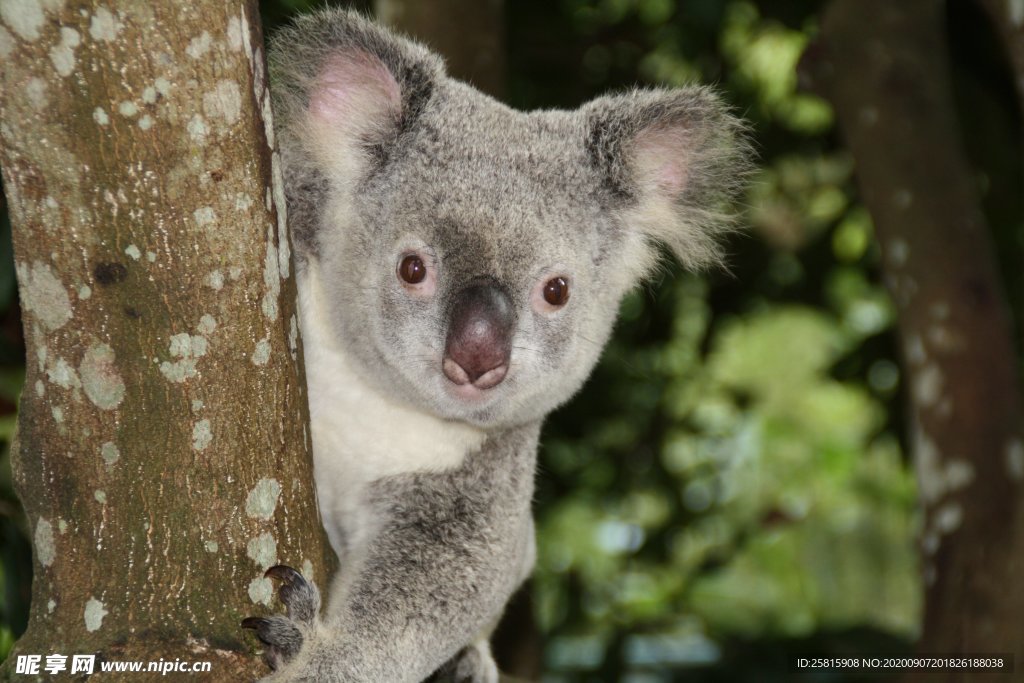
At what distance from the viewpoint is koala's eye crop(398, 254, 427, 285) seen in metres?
2.20

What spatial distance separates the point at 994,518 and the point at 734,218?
1207 mm

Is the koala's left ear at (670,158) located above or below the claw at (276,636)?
above

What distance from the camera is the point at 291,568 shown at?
6.08ft

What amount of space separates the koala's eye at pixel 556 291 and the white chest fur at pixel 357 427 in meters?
0.37

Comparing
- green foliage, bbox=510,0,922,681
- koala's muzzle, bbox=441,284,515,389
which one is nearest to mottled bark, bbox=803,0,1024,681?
green foliage, bbox=510,0,922,681

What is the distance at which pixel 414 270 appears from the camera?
86.8 inches

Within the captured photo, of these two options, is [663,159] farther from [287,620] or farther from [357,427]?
[287,620]

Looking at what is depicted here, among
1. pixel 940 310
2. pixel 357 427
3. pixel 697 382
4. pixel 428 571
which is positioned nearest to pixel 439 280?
pixel 357 427

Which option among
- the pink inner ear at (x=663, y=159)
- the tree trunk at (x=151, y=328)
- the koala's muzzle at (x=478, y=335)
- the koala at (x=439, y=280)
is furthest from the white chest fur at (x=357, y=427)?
the pink inner ear at (x=663, y=159)

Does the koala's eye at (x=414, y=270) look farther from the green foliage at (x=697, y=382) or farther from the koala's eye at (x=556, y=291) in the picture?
the green foliage at (x=697, y=382)

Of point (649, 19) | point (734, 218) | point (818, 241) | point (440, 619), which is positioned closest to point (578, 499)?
point (818, 241)

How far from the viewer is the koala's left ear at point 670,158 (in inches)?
98.5

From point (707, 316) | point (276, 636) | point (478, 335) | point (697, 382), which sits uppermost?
point (478, 335)

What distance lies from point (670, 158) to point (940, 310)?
4.04 feet
